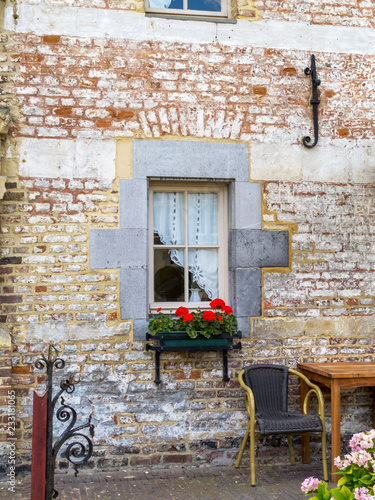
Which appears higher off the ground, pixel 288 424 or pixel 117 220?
pixel 117 220

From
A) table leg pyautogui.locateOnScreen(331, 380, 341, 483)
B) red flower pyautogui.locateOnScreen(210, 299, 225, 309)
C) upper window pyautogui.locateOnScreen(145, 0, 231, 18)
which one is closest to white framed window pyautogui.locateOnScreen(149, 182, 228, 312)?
red flower pyautogui.locateOnScreen(210, 299, 225, 309)

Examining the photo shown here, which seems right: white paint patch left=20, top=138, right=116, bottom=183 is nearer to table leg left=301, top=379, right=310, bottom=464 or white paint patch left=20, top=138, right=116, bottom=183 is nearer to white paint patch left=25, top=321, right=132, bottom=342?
white paint patch left=25, top=321, right=132, bottom=342

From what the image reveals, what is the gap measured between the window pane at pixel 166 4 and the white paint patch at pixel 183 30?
0.29 metres

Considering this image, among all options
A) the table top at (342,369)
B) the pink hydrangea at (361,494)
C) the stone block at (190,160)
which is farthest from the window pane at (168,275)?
the pink hydrangea at (361,494)

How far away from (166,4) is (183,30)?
1.37 feet

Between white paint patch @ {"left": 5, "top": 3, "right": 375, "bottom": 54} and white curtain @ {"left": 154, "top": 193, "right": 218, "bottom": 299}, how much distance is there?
4.70 ft

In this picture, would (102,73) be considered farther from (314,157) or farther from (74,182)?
(314,157)

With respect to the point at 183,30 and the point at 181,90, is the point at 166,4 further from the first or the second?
the point at 181,90

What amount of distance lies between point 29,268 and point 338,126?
3.11 m

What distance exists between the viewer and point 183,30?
524 centimetres

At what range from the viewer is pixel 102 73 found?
16.7 ft

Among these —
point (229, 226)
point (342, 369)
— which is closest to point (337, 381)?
point (342, 369)

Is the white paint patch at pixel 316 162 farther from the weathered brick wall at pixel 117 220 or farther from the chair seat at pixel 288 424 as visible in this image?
the chair seat at pixel 288 424

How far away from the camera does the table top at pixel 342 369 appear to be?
4695mm
